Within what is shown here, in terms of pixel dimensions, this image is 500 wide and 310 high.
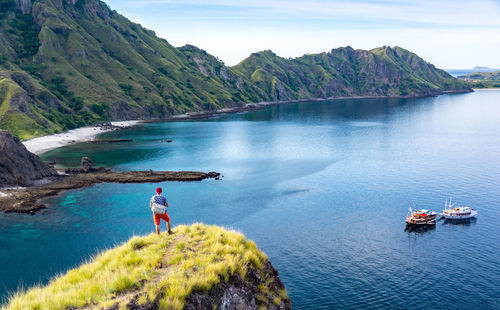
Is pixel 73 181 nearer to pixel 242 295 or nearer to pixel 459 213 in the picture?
pixel 242 295

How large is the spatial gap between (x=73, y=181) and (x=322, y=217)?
194 ft

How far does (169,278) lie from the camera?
47.6ft

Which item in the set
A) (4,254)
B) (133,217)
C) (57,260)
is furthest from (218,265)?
(133,217)

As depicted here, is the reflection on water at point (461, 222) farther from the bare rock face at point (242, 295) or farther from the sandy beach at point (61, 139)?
the sandy beach at point (61, 139)

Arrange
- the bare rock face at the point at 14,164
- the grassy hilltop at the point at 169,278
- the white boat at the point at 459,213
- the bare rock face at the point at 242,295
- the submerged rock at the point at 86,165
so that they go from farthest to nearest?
the submerged rock at the point at 86,165
the bare rock face at the point at 14,164
the white boat at the point at 459,213
the bare rock face at the point at 242,295
the grassy hilltop at the point at 169,278

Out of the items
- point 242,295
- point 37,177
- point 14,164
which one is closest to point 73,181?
point 37,177

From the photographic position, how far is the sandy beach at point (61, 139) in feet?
390

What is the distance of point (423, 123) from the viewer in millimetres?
187625

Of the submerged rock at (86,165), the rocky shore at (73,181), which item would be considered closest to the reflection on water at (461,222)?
the rocky shore at (73,181)

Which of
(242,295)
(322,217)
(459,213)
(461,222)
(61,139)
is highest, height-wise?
(61,139)

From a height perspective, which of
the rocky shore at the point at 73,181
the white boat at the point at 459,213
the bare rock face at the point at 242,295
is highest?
the bare rock face at the point at 242,295

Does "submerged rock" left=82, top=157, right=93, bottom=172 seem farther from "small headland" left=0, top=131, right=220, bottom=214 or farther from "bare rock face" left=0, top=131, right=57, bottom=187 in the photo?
"bare rock face" left=0, top=131, right=57, bottom=187

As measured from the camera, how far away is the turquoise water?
38969 millimetres

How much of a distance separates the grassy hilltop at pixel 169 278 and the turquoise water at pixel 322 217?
19.9 m
